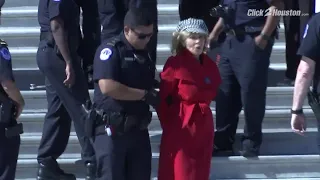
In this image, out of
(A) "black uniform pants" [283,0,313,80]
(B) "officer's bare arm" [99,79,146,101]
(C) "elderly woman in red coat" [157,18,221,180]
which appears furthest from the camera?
(A) "black uniform pants" [283,0,313,80]

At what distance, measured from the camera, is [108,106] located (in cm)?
526

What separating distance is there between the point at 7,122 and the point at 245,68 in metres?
1.99

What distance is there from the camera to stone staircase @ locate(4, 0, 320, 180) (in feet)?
21.2

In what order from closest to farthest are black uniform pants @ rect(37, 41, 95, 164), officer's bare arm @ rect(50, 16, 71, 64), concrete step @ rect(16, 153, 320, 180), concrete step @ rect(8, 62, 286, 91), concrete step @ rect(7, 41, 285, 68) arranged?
officer's bare arm @ rect(50, 16, 71, 64) → black uniform pants @ rect(37, 41, 95, 164) → concrete step @ rect(16, 153, 320, 180) → concrete step @ rect(8, 62, 286, 91) → concrete step @ rect(7, 41, 285, 68)

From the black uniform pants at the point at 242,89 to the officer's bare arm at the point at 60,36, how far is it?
1.27 m

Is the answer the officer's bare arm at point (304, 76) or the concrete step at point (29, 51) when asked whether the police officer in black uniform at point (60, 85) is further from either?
the officer's bare arm at point (304, 76)

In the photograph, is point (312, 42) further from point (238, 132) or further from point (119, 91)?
point (238, 132)

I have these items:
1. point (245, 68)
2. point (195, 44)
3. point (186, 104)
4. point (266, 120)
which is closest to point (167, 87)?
point (186, 104)

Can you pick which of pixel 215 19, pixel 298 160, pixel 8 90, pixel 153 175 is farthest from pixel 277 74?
pixel 8 90

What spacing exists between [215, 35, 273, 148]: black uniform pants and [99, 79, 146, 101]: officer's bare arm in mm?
1385

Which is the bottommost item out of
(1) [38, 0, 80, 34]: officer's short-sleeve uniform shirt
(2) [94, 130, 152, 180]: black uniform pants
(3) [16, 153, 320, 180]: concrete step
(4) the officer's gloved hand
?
(3) [16, 153, 320, 180]: concrete step

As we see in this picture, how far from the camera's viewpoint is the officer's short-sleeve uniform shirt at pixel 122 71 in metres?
5.12

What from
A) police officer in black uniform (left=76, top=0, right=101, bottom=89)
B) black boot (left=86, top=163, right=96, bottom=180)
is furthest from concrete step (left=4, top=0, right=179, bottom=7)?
black boot (left=86, top=163, right=96, bottom=180)

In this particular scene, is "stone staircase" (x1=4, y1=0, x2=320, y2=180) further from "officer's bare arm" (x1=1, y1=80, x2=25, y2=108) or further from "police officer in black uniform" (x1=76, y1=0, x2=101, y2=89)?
"officer's bare arm" (x1=1, y1=80, x2=25, y2=108)
